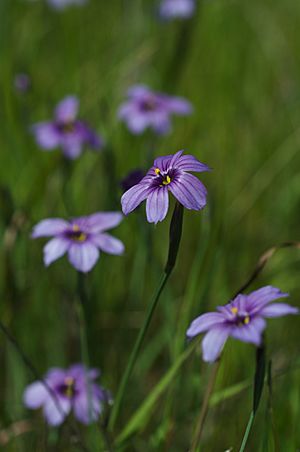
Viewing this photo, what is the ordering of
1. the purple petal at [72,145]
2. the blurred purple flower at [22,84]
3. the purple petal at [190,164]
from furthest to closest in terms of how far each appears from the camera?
the blurred purple flower at [22,84] → the purple petal at [72,145] → the purple petal at [190,164]

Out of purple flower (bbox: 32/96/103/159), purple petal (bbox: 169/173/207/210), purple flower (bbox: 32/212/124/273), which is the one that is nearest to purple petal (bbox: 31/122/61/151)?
purple flower (bbox: 32/96/103/159)

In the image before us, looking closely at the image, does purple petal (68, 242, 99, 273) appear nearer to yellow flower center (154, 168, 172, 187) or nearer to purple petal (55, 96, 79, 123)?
yellow flower center (154, 168, 172, 187)

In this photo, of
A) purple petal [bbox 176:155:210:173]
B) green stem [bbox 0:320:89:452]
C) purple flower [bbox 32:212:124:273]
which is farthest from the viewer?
purple flower [bbox 32:212:124:273]

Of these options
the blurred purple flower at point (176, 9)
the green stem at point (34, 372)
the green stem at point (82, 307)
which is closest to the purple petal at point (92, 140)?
the green stem at point (82, 307)

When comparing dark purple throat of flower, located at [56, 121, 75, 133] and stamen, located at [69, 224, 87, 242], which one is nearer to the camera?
stamen, located at [69, 224, 87, 242]

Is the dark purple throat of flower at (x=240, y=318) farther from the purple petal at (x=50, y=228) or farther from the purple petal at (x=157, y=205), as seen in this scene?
the purple petal at (x=50, y=228)

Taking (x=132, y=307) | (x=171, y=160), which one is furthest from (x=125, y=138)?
(x=171, y=160)

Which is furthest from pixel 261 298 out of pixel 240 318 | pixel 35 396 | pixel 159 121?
pixel 159 121
